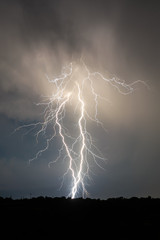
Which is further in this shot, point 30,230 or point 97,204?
point 97,204

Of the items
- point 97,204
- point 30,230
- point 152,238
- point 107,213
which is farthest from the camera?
point 97,204

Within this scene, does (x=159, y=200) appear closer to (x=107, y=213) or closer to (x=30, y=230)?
(x=107, y=213)

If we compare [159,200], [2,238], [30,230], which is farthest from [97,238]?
[159,200]

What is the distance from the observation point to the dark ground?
10688 millimetres

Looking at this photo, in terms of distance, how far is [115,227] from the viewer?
36.7 feet

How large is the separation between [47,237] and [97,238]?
197 cm

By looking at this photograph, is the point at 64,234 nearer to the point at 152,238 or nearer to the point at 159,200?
the point at 152,238

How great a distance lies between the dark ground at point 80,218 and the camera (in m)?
10.7

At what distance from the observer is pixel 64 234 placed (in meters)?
10.7

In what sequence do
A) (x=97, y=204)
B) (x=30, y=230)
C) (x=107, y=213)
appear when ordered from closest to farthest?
1. (x=30, y=230)
2. (x=107, y=213)
3. (x=97, y=204)

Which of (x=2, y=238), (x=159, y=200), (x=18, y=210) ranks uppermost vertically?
(x=159, y=200)

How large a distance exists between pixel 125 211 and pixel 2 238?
5801 millimetres

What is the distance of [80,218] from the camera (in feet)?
39.9

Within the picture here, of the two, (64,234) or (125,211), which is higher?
(125,211)
